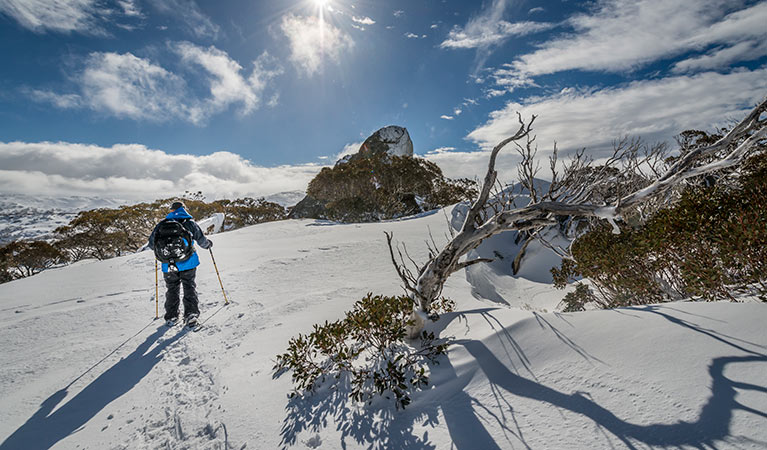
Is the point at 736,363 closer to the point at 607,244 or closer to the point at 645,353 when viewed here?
the point at 645,353

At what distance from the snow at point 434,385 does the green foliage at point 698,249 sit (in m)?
1.11

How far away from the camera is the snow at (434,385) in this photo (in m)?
1.77

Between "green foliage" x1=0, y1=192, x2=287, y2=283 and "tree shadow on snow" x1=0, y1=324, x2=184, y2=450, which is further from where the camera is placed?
"green foliage" x1=0, y1=192, x2=287, y2=283

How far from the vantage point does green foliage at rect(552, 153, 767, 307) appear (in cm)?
312

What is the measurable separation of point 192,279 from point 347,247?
5.48 meters

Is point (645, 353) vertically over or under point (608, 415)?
over

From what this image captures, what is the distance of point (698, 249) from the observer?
3545 millimetres

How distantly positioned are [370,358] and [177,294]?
355 cm

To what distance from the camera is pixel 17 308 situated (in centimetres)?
510

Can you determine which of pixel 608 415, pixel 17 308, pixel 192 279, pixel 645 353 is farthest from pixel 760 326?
pixel 17 308

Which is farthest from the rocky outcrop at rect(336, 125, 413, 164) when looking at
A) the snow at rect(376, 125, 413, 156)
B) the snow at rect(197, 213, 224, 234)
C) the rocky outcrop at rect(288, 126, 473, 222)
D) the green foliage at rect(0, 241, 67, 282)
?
the green foliage at rect(0, 241, 67, 282)

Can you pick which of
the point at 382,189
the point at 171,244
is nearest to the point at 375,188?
the point at 382,189

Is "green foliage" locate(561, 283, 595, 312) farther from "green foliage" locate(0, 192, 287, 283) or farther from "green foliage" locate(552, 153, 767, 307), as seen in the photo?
"green foliage" locate(0, 192, 287, 283)

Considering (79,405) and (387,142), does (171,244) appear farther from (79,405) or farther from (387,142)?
(387,142)
